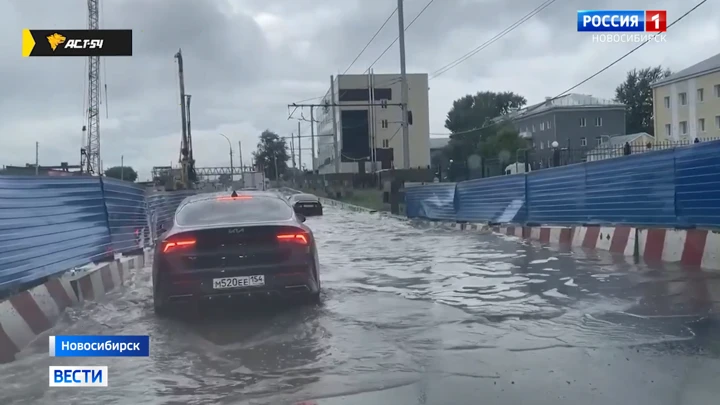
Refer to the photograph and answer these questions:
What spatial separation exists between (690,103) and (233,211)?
3781 centimetres

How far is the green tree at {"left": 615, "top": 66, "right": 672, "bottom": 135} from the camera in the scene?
168ft

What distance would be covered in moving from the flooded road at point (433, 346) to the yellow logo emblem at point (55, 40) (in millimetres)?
3350

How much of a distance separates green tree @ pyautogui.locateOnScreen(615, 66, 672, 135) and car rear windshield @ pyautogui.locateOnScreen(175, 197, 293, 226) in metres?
46.3

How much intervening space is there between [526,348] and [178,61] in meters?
46.1

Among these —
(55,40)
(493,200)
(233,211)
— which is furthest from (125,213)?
(493,200)

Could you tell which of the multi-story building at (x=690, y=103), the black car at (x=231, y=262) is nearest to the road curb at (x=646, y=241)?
the black car at (x=231, y=262)

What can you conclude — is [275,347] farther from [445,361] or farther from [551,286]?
[551,286]

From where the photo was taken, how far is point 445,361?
6176 millimetres

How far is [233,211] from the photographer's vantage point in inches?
347

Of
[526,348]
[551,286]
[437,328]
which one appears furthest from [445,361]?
[551,286]

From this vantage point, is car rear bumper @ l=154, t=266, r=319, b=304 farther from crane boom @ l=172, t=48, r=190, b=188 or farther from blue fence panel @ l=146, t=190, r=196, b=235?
crane boom @ l=172, t=48, r=190, b=188

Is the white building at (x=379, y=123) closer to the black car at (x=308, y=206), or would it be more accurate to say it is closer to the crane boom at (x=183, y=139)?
the crane boom at (x=183, y=139)

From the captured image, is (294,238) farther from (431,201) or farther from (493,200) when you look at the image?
(431,201)
